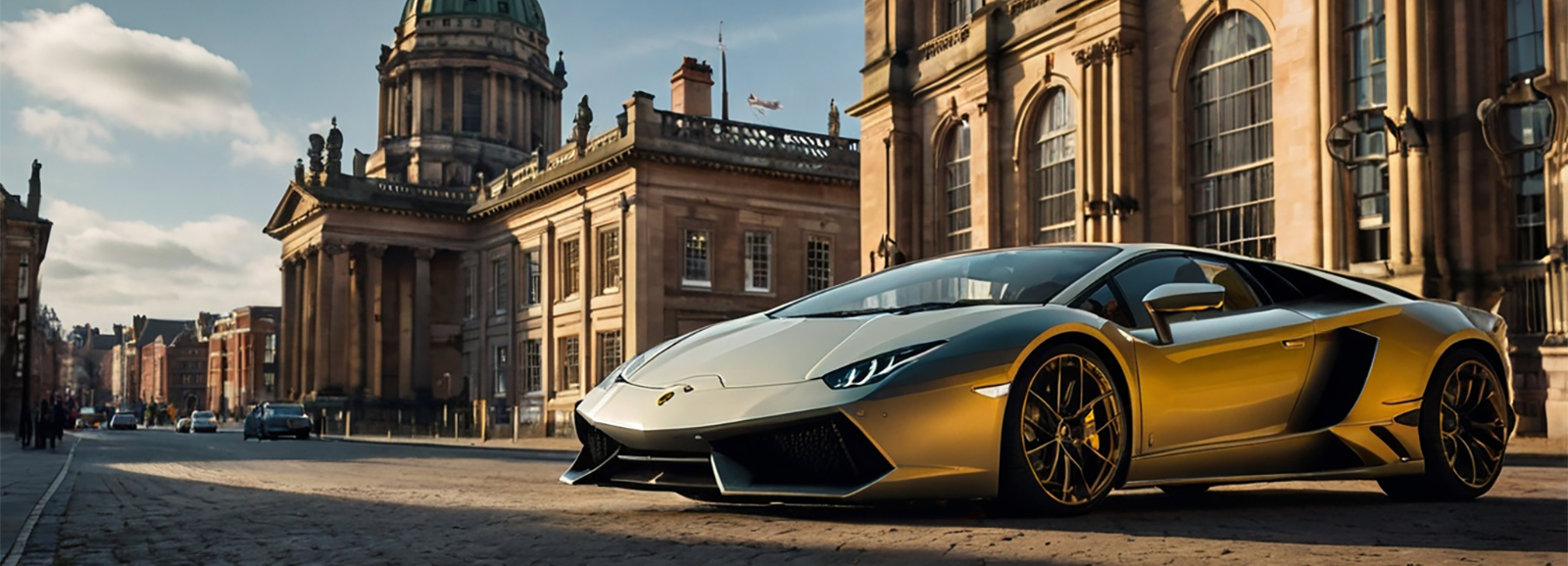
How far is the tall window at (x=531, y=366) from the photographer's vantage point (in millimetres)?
50438

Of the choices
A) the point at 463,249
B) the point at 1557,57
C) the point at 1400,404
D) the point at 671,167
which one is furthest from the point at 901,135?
the point at 463,249

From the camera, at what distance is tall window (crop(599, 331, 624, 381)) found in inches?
1746

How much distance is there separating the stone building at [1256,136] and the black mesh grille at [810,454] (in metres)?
15.5

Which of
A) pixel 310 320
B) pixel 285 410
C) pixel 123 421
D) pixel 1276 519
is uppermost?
pixel 310 320

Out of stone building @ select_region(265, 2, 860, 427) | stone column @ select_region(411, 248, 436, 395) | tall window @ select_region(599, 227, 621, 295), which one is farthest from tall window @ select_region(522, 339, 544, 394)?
stone column @ select_region(411, 248, 436, 395)

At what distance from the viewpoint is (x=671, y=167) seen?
43.5 metres

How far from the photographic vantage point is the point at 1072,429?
5.21 metres

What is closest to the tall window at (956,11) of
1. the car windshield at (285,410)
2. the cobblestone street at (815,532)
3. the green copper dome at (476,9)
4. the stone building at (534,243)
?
the stone building at (534,243)

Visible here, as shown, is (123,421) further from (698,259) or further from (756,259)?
(756,259)

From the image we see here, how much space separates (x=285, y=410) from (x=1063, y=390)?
45.3 metres

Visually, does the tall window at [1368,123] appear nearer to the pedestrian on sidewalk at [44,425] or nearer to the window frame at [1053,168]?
the window frame at [1053,168]

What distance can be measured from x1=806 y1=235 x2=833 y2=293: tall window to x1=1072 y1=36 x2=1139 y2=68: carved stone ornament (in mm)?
20893

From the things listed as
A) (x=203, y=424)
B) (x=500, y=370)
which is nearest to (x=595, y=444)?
(x=500, y=370)

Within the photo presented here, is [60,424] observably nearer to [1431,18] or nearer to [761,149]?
[761,149]
